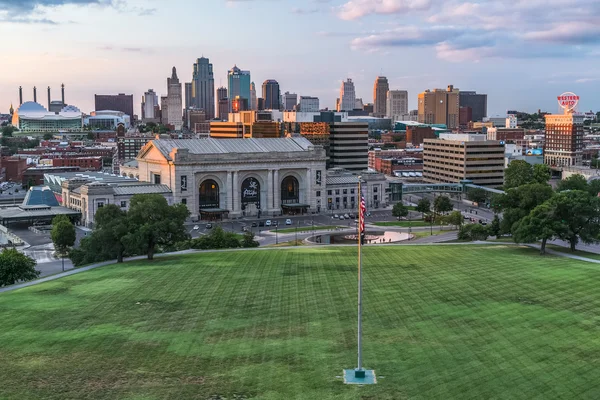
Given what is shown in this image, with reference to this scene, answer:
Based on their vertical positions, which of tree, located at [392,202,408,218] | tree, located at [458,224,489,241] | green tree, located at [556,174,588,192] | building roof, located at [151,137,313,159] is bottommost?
tree, located at [392,202,408,218]

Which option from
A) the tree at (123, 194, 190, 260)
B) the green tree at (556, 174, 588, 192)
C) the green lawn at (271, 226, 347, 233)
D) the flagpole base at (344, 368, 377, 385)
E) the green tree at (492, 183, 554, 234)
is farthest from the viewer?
the green tree at (556, 174, 588, 192)

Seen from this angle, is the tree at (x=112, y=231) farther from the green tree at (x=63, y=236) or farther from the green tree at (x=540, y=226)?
the green tree at (x=540, y=226)

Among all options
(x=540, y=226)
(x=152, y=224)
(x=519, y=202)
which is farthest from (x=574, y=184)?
(x=152, y=224)

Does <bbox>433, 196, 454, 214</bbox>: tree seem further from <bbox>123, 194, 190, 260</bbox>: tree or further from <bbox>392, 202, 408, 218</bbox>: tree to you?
<bbox>123, 194, 190, 260</bbox>: tree

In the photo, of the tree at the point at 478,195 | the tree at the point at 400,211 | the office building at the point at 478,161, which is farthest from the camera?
the office building at the point at 478,161

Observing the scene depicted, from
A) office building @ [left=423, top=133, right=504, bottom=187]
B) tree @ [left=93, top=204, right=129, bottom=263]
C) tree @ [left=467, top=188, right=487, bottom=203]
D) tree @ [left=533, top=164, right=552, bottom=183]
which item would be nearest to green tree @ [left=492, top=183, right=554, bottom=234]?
tree @ [left=93, top=204, right=129, bottom=263]

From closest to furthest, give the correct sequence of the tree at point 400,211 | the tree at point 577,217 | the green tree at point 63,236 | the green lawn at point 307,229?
the tree at point 577,217 → the green tree at point 63,236 → the green lawn at point 307,229 → the tree at point 400,211

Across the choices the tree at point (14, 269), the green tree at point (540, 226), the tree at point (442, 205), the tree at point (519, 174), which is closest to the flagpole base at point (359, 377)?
the tree at point (14, 269)
